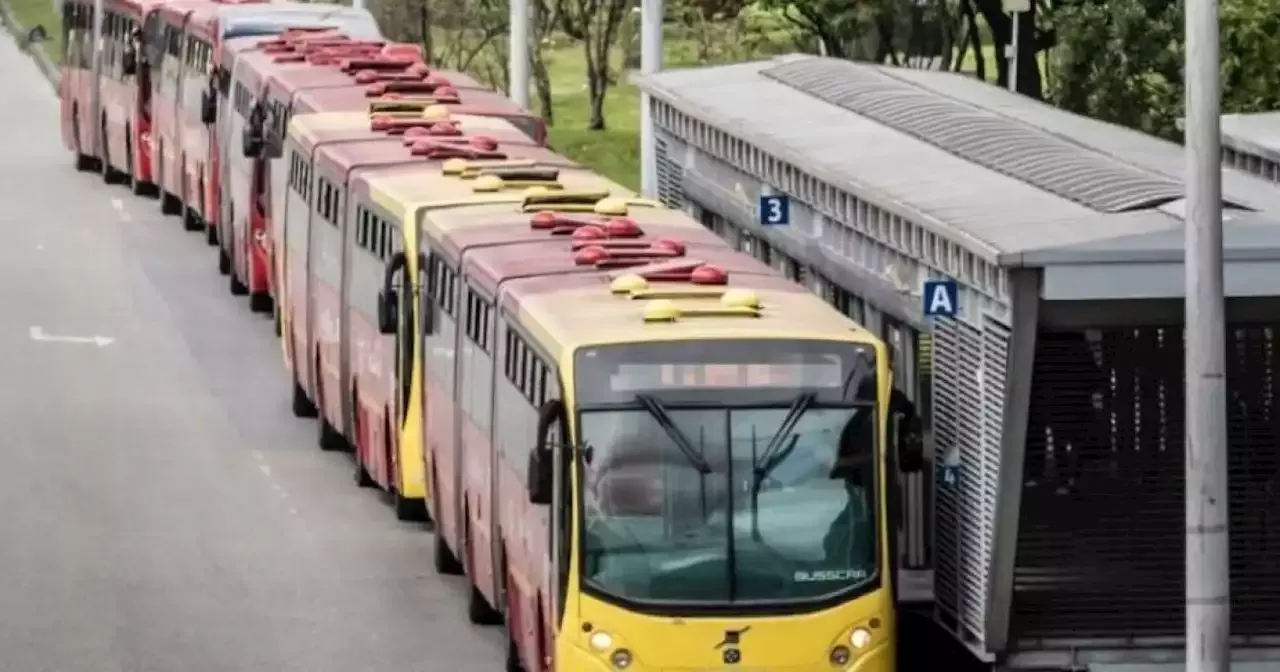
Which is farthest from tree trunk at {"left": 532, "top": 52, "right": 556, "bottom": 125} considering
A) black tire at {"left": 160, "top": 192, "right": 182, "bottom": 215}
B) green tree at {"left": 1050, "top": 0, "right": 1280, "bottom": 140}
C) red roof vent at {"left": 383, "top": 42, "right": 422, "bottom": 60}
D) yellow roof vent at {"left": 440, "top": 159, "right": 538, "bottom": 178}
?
yellow roof vent at {"left": 440, "top": 159, "right": 538, "bottom": 178}

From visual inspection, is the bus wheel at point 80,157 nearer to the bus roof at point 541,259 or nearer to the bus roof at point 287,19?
the bus roof at point 287,19

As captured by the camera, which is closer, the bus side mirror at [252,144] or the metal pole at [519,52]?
the bus side mirror at [252,144]

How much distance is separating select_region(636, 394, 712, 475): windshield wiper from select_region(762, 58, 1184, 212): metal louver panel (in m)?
2.44

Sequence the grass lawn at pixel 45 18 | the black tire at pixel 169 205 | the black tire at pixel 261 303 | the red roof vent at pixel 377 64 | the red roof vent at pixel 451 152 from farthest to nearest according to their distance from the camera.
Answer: the grass lawn at pixel 45 18
the black tire at pixel 169 205
the black tire at pixel 261 303
the red roof vent at pixel 377 64
the red roof vent at pixel 451 152

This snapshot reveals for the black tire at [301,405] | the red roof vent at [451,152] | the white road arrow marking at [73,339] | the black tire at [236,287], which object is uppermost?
the red roof vent at [451,152]

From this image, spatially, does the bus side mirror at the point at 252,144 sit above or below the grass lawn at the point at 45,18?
above

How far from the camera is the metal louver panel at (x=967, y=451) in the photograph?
16.8m

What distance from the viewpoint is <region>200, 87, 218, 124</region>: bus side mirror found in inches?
1478

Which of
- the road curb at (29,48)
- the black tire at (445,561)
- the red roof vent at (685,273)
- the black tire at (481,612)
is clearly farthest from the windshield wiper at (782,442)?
the road curb at (29,48)

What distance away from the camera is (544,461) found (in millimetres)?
17016

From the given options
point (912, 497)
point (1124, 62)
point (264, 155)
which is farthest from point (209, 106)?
point (912, 497)

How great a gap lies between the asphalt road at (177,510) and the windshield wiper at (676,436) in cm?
387

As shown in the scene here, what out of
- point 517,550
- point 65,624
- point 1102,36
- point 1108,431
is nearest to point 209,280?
point 1102,36

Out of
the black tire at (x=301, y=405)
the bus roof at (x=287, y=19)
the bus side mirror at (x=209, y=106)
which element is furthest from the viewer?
the bus roof at (x=287, y=19)
